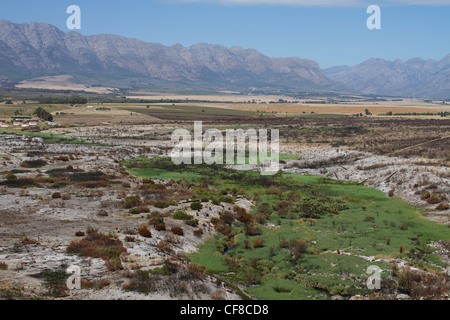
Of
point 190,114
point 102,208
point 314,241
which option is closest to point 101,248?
point 102,208

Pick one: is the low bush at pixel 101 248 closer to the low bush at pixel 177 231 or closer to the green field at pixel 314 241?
the low bush at pixel 177 231

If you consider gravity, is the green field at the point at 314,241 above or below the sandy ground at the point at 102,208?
below

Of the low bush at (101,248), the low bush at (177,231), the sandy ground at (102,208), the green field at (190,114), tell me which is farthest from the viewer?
the green field at (190,114)

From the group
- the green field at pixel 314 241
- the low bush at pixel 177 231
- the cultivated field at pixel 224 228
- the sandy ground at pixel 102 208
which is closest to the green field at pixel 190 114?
the sandy ground at pixel 102 208

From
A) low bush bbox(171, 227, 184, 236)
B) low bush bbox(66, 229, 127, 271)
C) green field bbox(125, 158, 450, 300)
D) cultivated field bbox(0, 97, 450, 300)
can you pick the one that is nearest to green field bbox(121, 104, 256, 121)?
cultivated field bbox(0, 97, 450, 300)

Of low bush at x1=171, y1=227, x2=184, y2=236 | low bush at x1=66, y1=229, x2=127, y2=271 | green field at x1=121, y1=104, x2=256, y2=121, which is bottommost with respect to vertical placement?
low bush at x1=171, y1=227, x2=184, y2=236

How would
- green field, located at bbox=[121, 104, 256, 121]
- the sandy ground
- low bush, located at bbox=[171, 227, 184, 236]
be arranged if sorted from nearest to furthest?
1. the sandy ground
2. low bush, located at bbox=[171, 227, 184, 236]
3. green field, located at bbox=[121, 104, 256, 121]

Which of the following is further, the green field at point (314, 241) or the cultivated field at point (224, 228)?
the green field at point (314, 241)

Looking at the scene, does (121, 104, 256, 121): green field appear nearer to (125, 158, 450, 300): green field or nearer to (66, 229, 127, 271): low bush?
(125, 158, 450, 300): green field
